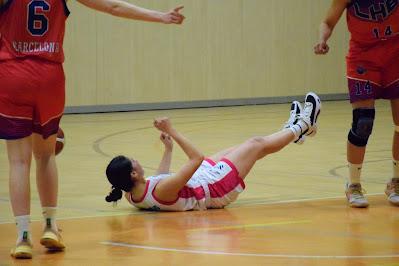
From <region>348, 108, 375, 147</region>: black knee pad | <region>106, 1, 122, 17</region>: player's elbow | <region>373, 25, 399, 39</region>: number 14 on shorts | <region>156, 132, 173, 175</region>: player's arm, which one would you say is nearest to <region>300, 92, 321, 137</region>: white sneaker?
<region>348, 108, 375, 147</region>: black knee pad

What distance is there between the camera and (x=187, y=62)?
1567 cm

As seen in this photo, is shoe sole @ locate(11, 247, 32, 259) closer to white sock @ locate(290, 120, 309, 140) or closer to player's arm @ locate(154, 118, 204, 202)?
player's arm @ locate(154, 118, 204, 202)

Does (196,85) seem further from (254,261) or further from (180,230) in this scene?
(254,261)

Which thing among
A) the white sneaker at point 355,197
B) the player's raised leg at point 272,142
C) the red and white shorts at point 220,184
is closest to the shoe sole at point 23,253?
the red and white shorts at point 220,184

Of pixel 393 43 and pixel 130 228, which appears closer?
pixel 130 228

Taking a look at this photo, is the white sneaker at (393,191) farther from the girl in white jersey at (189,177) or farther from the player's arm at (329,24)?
the player's arm at (329,24)

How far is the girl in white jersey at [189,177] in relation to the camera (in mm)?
6641

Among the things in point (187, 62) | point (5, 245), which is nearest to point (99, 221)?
point (5, 245)

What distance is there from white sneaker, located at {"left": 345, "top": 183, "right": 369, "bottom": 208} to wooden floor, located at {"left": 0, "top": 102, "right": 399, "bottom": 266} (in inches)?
2.8

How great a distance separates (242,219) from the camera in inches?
261

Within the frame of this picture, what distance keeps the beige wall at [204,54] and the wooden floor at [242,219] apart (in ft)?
11.9

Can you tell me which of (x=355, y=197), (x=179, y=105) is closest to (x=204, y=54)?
(x=179, y=105)

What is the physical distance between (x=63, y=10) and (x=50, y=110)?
0.57 meters

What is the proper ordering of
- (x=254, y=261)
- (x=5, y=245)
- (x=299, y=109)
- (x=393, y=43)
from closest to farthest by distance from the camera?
1. (x=254, y=261)
2. (x=5, y=245)
3. (x=393, y=43)
4. (x=299, y=109)
